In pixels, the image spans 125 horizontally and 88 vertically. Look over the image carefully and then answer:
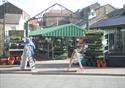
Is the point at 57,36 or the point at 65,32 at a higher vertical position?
the point at 65,32

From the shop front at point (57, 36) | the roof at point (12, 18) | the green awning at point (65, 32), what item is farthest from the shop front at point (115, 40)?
the roof at point (12, 18)

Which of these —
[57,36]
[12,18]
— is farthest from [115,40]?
[12,18]

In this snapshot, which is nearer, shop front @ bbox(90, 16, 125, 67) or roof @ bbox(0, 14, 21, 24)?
shop front @ bbox(90, 16, 125, 67)

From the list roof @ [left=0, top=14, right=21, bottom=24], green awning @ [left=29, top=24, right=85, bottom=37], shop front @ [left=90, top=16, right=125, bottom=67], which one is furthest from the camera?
roof @ [left=0, top=14, right=21, bottom=24]

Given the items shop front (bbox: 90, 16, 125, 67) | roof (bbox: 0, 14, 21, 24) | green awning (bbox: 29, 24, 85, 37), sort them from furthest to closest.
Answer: roof (bbox: 0, 14, 21, 24), green awning (bbox: 29, 24, 85, 37), shop front (bbox: 90, 16, 125, 67)

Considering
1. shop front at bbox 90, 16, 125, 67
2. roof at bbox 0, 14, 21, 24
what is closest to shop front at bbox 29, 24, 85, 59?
shop front at bbox 90, 16, 125, 67

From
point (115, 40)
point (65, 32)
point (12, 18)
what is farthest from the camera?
point (12, 18)

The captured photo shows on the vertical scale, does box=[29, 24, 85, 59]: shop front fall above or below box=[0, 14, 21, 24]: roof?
below

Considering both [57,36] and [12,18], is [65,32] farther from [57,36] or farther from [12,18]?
[12,18]

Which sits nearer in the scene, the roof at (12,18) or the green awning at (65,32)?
the green awning at (65,32)

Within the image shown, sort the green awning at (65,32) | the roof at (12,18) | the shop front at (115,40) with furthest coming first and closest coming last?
1. the roof at (12,18)
2. the green awning at (65,32)
3. the shop front at (115,40)

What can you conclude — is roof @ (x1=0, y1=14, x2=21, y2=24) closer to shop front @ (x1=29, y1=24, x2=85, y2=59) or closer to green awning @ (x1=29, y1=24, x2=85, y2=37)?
shop front @ (x1=29, y1=24, x2=85, y2=59)

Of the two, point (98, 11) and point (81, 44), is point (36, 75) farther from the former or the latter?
point (98, 11)

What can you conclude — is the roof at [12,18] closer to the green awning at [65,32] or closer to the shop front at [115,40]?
the shop front at [115,40]
